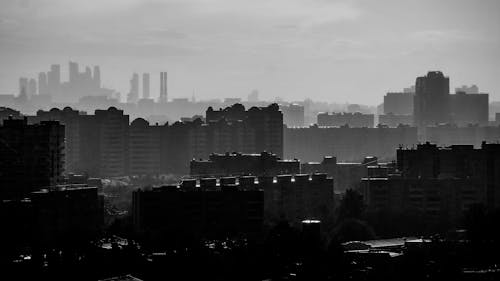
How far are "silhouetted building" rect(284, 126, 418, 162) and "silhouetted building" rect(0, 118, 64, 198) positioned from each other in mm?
43528

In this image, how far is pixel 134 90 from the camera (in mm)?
169125

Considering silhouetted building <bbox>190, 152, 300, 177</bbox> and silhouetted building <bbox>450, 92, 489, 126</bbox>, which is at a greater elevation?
silhouetted building <bbox>450, 92, 489, 126</bbox>

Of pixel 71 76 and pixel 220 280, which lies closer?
pixel 220 280

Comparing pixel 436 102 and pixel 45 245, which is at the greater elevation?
pixel 436 102

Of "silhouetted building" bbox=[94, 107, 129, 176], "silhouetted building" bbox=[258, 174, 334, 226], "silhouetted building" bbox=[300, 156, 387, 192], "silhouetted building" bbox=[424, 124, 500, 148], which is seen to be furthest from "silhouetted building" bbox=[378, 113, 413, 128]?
"silhouetted building" bbox=[258, 174, 334, 226]

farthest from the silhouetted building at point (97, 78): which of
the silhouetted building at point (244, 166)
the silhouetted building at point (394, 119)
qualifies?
the silhouetted building at point (244, 166)

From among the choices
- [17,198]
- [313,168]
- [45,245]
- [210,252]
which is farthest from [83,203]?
[313,168]

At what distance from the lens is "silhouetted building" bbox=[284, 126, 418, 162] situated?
93562mm

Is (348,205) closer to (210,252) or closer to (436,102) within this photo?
(210,252)

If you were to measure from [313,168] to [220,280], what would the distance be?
121ft

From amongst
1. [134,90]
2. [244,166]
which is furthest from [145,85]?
[244,166]

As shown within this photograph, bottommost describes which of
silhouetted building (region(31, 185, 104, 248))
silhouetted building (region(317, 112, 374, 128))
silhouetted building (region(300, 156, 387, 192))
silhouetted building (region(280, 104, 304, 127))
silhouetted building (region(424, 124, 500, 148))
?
silhouetted building (region(31, 185, 104, 248))

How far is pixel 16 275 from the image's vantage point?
28.9 m

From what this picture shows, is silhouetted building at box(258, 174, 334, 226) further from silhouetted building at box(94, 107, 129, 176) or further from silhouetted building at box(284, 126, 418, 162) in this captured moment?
silhouetted building at box(284, 126, 418, 162)
